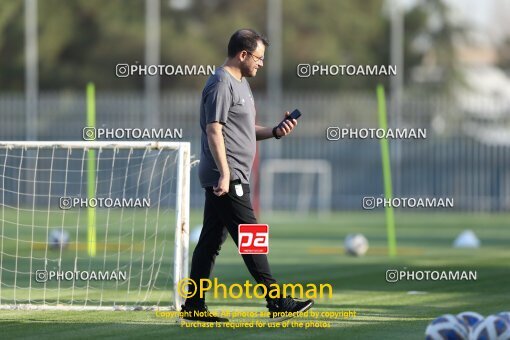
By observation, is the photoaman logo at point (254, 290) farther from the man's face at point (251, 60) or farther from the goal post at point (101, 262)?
the man's face at point (251, 60)

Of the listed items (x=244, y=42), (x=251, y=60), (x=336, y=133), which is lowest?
(x=251, y=60)

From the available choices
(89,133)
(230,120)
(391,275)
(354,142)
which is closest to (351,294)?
(391,275)

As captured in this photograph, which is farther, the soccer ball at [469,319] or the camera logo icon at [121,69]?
the camera logo icon at [121,69]

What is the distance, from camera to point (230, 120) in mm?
10102

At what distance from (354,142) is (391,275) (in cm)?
2479

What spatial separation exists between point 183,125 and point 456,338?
103 ft

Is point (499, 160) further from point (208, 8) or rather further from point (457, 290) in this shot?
point (457, 290)

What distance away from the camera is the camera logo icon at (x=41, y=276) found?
14.5 m

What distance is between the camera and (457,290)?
530 inches

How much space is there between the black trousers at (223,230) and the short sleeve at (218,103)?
574mm

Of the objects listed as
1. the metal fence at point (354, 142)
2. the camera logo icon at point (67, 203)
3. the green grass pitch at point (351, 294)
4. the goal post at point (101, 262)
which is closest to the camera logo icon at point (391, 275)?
the green grass pitch at point (351, 294)

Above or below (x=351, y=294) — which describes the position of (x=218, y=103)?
above

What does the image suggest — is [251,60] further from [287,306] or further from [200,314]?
[200,314]

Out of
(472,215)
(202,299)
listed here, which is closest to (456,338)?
(202,299)
